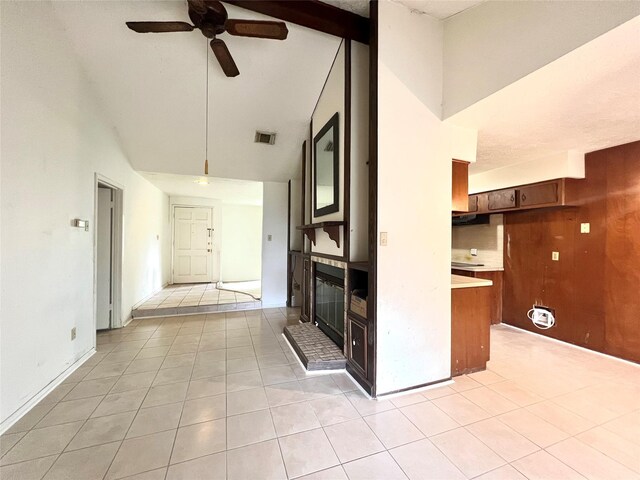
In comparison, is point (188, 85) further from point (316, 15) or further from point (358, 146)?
point (358, 146)

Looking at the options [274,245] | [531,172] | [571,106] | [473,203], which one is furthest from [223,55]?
[473,203]

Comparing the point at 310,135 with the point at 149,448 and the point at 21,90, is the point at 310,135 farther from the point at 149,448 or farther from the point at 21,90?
the point at 149,448

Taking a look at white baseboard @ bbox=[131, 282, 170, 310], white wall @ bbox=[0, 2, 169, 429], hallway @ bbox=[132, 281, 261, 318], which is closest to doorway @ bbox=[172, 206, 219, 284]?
white baseboard @ bbox=[131, 282, 170, 310]

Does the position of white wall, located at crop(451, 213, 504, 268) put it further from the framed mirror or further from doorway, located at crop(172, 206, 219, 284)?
doorway, located at crop(172, 206, 219, 284)

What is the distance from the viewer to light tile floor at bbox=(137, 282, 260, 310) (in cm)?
476

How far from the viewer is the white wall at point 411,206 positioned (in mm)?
2184

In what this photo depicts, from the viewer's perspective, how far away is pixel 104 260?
367 centimetres

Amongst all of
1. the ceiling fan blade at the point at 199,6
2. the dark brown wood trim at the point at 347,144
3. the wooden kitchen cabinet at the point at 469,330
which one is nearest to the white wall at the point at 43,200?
the ceiling fan blade at the point at 199,6

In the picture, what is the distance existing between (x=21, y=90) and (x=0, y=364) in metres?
1.91

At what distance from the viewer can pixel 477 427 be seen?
182 centimetres

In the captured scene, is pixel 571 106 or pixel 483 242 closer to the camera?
pixel 571 106

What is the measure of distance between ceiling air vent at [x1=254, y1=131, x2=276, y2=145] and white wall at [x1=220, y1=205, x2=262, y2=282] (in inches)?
147

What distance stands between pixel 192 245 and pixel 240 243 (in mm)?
1216

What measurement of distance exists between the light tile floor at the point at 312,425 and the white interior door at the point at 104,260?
112cm
